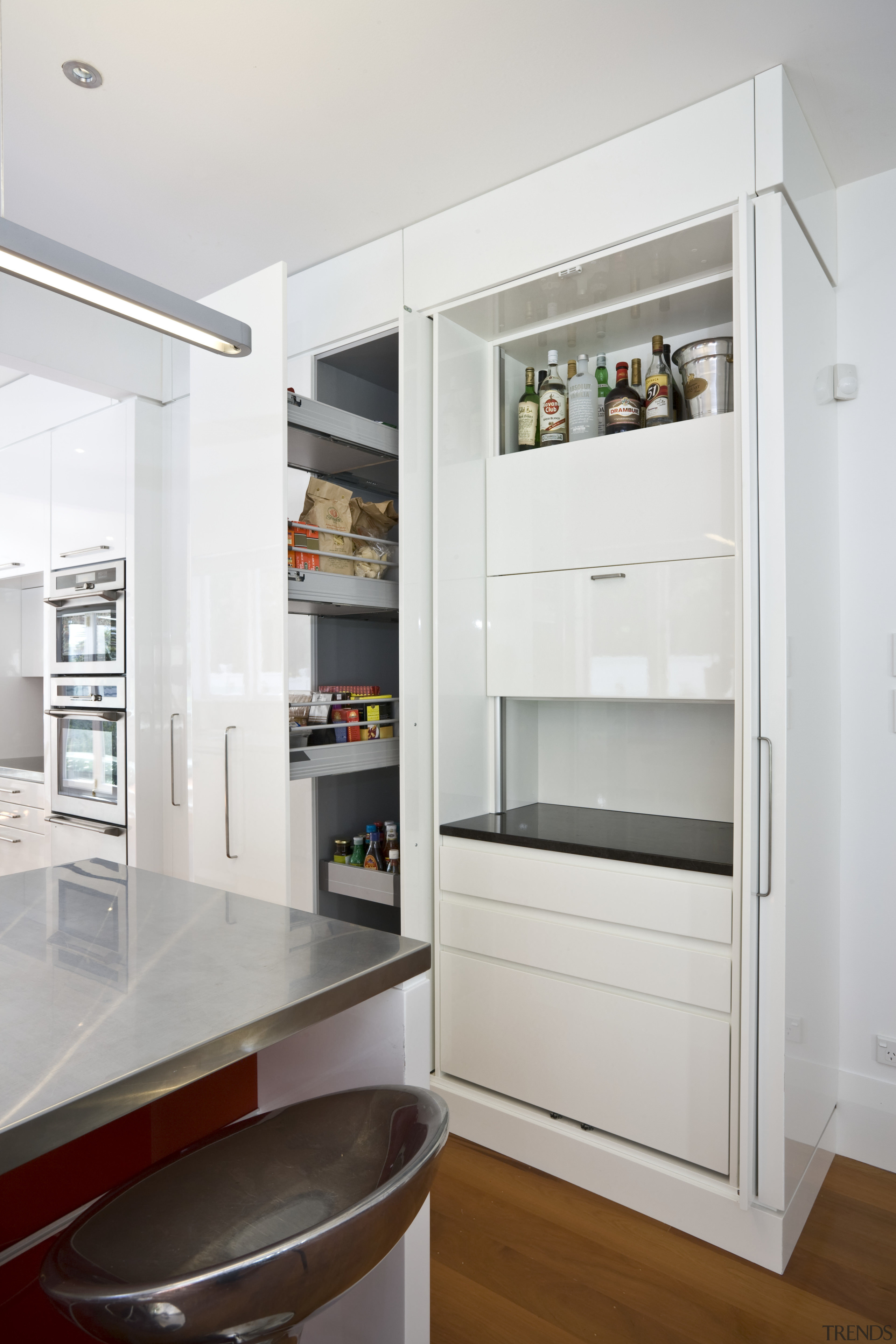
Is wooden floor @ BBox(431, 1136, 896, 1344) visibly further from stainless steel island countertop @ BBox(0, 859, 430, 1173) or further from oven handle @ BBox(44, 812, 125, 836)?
oven handle @ BBox(44, 812, 125, 836)

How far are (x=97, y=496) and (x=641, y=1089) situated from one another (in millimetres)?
2863

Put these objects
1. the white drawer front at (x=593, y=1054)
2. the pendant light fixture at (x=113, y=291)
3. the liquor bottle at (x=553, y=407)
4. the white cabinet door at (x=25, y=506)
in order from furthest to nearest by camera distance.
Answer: the white cabinet door at (x=25, y=506)
the liquor bottle at (x=553, y=407)
the white drawer front at (x=593, y=1054)
the pendant light fixture at (x=113, y=291)

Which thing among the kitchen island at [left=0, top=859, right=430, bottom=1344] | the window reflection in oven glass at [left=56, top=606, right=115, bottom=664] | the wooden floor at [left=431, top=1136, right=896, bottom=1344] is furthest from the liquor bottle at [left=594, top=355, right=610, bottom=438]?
the wooden floor at [left=431, top=1136, right=896, bottom=1344]

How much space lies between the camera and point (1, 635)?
411cm

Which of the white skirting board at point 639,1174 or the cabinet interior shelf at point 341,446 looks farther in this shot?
the cabinet interior shelf at point 341,446

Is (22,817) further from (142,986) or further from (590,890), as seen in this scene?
(142,986)

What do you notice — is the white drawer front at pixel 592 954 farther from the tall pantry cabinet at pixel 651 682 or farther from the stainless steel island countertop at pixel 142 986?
the stainless steel island countertop at pixel 142 986

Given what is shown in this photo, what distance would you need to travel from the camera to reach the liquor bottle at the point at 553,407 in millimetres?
2398

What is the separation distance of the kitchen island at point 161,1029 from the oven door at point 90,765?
68.9 inches

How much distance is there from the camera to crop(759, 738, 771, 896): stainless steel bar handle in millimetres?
1783

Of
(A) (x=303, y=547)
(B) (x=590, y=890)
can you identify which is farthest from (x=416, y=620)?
(B) (x=590, y=890)

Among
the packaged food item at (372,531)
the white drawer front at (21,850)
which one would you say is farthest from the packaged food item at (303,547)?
the white drawer front at (21,850)

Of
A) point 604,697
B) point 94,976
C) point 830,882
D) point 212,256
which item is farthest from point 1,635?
point 830,882

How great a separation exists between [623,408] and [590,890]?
4.33 ft
